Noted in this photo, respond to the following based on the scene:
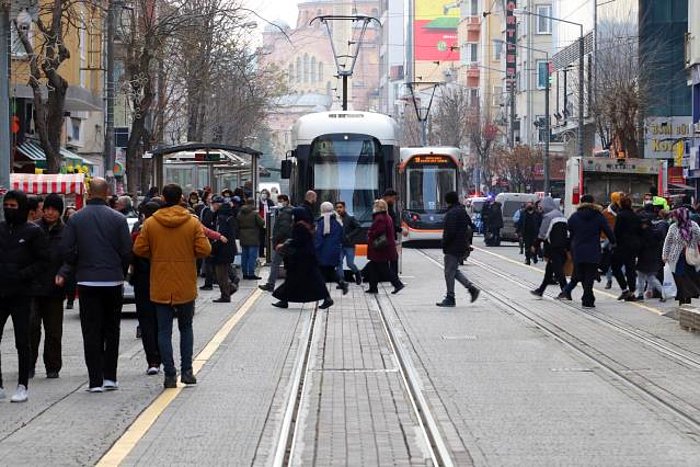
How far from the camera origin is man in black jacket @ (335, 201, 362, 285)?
26.5 m

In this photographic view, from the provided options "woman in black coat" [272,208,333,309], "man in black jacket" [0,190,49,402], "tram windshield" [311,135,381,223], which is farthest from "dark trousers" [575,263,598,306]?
"man in black jacket" [0,190,49,402]

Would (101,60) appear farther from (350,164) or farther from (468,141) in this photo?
(468,141)

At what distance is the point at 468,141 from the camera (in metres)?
108

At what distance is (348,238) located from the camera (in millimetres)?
26281

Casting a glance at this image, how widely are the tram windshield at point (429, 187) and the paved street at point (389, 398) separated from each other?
2817 cm

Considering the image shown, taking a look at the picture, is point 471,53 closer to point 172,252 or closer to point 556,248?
point 556,248

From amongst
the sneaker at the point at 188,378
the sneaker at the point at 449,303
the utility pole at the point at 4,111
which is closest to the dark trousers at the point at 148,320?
Answer: the sneaker at the point at 188,378

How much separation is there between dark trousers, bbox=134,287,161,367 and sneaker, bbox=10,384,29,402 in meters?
1.51

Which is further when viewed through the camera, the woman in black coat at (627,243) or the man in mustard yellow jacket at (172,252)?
the woman in black coat at (627,243)

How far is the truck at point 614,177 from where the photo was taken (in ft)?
135

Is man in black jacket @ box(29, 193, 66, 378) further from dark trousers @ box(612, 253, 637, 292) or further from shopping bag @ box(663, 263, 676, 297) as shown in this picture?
shopping bag @ box(663, 263, 676, 297)

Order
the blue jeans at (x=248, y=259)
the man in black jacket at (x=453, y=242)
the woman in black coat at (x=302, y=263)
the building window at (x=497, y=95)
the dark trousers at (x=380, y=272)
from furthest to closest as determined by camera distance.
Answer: the building window at (x=497, y=95) → the blue jeans at (x=248, y=259) → the dark trousers at (x=380, y=272) → the man in black jacket at (x=453, y=242) → the woman in black coat at (x=302, y=263)

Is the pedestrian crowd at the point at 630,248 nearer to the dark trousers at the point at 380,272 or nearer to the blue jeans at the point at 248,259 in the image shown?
the dark trousers at the point at 380,272

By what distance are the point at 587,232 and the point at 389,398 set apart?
10902 mm
